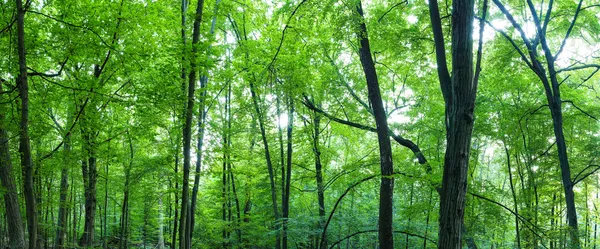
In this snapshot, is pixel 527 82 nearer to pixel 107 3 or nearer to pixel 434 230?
pixel 434 230

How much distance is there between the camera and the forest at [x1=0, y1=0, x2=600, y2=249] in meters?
5.02

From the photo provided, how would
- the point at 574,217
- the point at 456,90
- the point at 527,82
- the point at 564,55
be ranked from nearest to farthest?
the point at 456,90, the point at 574,217, the point at 564,55, the point at 527,82

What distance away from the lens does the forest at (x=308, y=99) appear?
5020mm

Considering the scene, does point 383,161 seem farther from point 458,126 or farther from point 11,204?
point 11,204

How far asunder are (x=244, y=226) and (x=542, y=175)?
10868 mm

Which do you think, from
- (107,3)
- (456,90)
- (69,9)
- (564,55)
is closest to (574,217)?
(564,55)

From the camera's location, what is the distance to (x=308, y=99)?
10.7m

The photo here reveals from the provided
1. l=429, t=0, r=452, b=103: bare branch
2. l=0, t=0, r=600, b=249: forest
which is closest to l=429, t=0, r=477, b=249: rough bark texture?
l=0, t=0, r=600, b=249: forest

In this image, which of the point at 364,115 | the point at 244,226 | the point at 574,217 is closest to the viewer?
the point at 574,217

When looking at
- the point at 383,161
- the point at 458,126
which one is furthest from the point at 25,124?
the point at 383,161

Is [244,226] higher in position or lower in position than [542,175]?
lower

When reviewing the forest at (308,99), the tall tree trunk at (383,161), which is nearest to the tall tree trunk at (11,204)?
the forest at (308,99)

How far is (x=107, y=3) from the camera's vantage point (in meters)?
6.99

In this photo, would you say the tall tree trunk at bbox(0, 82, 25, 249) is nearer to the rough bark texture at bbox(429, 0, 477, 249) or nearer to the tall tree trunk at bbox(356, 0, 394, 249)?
the tall tree trunk at bbox(356, 0, 394, 249)
